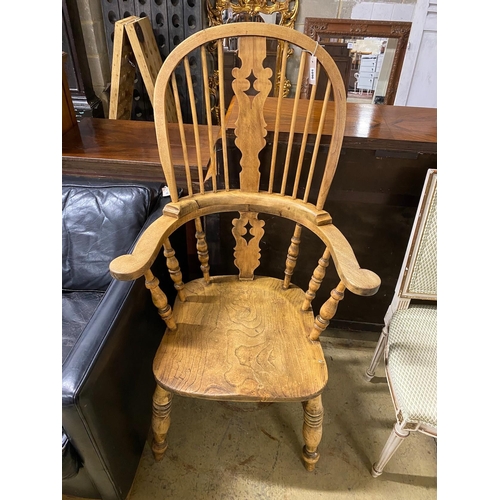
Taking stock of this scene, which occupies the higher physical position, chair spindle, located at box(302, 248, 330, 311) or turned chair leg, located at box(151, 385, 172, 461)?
chair spindle, located at box(302, 248, 330, 311)

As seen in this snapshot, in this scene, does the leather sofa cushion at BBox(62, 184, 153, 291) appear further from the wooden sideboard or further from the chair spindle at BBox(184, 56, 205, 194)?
the chair spindle at BBox(184, 56, 205, 194)

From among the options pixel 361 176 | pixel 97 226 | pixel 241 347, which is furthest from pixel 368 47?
pixel 241 347

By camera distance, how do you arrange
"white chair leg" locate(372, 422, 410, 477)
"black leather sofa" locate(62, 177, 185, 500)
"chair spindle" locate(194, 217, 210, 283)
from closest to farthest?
"black leather sofa" locate(62, 177, 185, 500) → "white chair leg" locate(372, 422, 410, 477) → "chair spindle" locate(194, 217, 210, 283)

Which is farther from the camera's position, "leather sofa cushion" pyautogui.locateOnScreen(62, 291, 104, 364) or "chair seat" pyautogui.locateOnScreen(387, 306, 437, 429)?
"leather sofa cushion" pyautogui.locateOnScreen(62, 291, 104, 364)

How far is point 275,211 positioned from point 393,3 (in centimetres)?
226

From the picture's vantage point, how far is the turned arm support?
2.72ft

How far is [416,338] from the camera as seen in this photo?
1103mm

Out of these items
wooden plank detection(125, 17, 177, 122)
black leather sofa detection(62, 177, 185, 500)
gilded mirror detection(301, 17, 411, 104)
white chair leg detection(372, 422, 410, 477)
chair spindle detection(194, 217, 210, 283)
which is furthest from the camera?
gilded mirror detection(301, 17, 411, 104)

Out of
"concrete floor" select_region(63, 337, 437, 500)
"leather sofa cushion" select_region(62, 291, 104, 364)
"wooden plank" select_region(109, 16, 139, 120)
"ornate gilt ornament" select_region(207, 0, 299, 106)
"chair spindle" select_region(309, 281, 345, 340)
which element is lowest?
"concrete floor" select_region(63, 337, 437, 500)

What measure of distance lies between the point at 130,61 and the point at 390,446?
2324mm

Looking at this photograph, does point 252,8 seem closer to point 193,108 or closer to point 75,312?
point 193,108

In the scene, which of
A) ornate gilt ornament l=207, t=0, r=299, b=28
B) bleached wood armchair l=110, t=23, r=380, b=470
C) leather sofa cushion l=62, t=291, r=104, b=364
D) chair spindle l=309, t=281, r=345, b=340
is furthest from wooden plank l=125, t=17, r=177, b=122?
chair spindle l=309, t=281, r=345, b=340

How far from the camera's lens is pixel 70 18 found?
209cm

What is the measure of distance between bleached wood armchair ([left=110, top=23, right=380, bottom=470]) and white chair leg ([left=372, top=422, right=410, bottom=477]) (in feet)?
0.67
